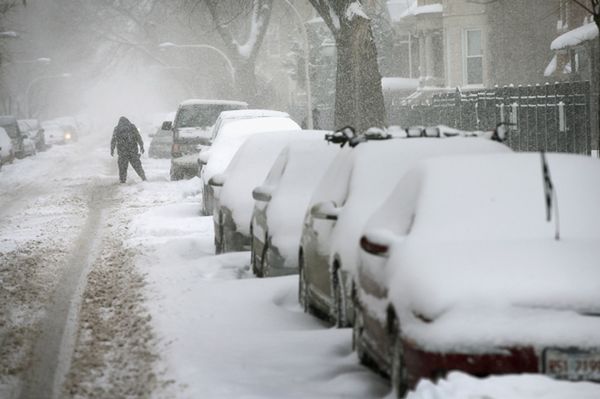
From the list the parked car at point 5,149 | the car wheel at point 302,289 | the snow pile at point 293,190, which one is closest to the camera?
the car wheel at point 302,289

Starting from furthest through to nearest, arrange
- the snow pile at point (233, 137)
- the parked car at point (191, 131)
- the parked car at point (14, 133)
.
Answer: the parked car at point (14, 133) → the parked car at point (191, 131) → the snow pile at point (233, 137)

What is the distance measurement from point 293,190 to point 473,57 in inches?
1328

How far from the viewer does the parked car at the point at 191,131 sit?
100 ft

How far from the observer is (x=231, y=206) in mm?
14445

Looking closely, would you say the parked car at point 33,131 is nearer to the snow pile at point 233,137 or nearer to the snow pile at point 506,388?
the snow pile at point 233,137

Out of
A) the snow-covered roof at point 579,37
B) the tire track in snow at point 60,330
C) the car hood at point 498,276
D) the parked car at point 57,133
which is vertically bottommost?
the parked car at point 57,133

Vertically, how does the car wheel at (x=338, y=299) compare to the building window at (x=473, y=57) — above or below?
below

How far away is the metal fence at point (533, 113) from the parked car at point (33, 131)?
32.1 meters

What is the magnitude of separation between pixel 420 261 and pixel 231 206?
7.83 meters

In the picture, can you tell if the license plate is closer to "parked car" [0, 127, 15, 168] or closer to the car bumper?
the car bumper

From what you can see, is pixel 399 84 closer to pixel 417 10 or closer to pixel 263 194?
pixel 417 10

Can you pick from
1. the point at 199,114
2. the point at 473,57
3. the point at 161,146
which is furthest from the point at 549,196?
the point at 161,146

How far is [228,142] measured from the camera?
20641mm

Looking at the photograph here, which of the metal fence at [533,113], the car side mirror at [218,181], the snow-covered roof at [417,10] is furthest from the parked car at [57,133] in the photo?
the car side mirror at [218,181]
